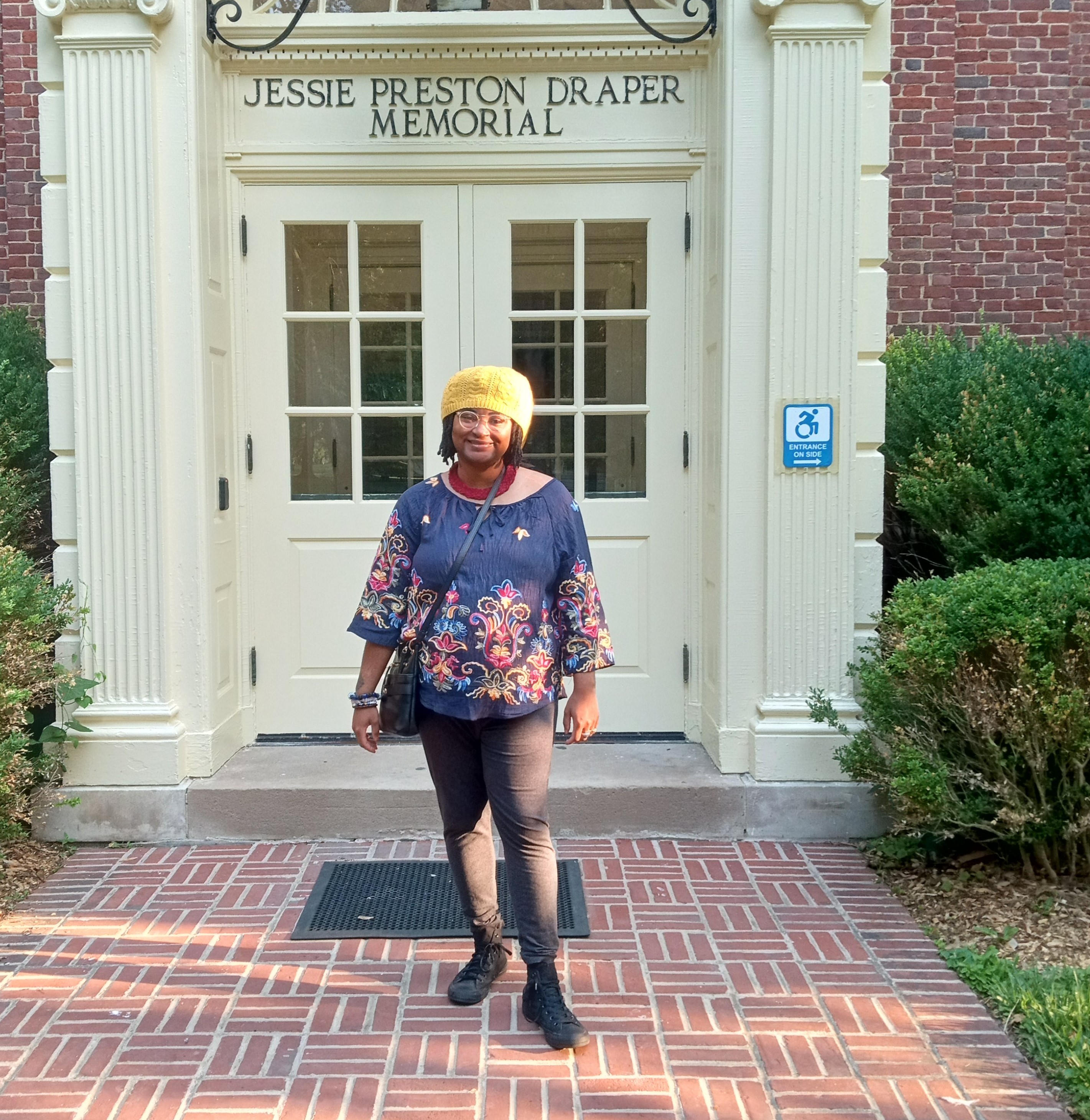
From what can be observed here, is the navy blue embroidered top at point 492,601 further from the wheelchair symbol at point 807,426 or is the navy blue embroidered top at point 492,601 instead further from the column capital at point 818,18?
the column capital at point 818,18

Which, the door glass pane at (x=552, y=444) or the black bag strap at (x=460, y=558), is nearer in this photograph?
the black bag strap at (x=460, y=558)

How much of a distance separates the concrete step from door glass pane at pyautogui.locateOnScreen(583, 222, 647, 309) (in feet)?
7.61

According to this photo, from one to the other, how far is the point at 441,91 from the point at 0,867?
3.94 m

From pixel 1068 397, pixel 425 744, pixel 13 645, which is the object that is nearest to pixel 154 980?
pixel 425 744

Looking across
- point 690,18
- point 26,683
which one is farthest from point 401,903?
point 690,18

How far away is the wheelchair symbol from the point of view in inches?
200

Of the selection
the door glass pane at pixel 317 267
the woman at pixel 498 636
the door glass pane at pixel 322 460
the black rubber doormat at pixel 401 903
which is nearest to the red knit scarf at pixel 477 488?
the woman at pixel 498 636

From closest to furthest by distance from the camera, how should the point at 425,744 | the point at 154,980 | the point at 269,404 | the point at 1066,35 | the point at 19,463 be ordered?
1. the point at 425,744
2. the point at 154,980
3. the point at 269,404
4. the point at 19,463
5. the point at 1066,35

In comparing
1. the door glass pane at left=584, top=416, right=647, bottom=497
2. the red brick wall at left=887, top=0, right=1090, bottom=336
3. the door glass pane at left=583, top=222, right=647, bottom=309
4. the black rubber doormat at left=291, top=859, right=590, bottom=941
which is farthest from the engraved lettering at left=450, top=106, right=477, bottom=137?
the red brick wall at left=887, top=0, right=1090, bottom=336

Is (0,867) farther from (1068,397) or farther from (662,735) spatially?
(1068,397)

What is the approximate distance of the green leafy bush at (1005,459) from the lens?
16.7 feet

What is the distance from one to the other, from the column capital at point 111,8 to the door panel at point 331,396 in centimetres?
91

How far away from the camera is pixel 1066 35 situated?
30.9ft

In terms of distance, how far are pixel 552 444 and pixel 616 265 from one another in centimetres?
92
